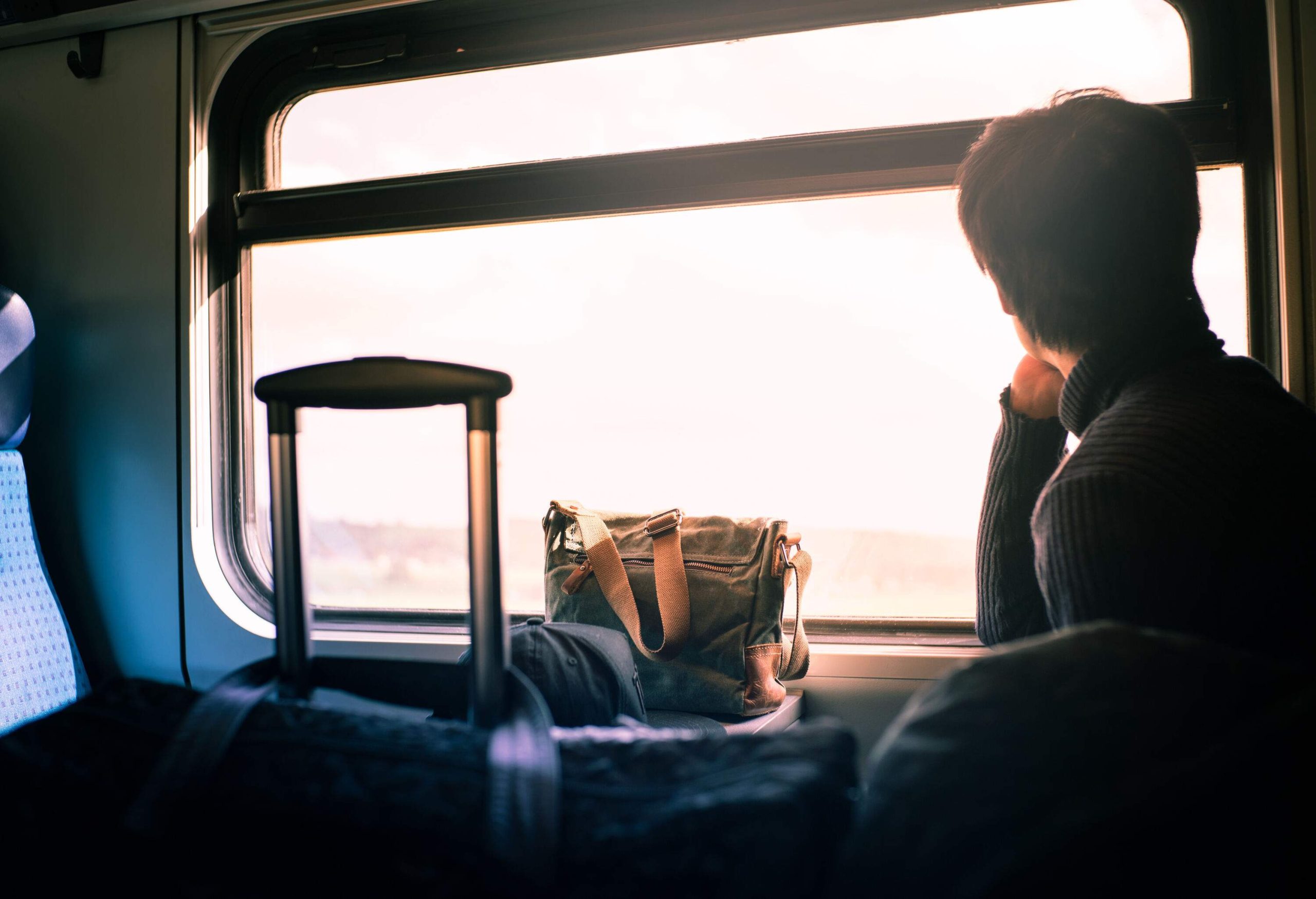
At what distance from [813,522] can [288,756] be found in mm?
1530

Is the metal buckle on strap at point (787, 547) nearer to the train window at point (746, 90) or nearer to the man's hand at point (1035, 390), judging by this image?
the man's hand at point (1035, 390)

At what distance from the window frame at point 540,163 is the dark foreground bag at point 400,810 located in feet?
5.04

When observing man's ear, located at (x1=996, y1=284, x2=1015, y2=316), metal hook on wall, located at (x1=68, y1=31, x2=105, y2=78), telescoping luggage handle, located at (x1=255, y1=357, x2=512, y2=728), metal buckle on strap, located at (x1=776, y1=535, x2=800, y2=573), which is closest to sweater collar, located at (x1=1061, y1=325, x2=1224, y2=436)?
man's ear, located at (x1=996, y1=284, x2=1015, y2=316)

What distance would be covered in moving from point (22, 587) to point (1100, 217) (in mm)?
2244

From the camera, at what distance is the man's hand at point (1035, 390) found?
4.40 ft

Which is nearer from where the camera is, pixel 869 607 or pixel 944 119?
pixel 944 119

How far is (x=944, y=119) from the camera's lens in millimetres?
1729

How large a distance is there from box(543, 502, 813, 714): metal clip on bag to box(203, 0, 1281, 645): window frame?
0.46 metres

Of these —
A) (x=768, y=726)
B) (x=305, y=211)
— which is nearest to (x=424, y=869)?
(x=768, y=726)

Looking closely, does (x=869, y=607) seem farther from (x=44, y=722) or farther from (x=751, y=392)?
(x=44, y=722)

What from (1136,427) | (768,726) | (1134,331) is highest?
(1134,331)

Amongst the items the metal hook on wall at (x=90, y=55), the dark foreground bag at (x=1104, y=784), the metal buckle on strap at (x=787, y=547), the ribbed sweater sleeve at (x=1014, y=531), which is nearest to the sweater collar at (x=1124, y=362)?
the ribbed sweater sleeve at (x=1014, y=531)

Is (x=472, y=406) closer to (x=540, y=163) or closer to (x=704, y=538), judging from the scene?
(x=704, y=538)

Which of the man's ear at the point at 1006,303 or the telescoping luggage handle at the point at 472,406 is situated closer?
the telescoping luggage handle at the point at 472,406
